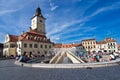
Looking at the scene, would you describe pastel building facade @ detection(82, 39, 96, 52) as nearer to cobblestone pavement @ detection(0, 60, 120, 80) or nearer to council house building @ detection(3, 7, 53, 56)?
council house building @ detection(3, 7, 53, 56)

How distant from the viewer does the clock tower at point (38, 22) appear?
65931 millimetres

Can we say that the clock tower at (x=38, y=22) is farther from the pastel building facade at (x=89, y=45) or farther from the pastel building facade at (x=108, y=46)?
the pastel building facade at (x=108, y=46)

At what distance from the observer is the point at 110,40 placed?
7875cm

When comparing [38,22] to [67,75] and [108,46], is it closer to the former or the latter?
[108,46]

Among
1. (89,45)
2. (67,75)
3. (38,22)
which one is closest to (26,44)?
(38,22)

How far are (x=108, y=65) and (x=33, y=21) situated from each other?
199ft

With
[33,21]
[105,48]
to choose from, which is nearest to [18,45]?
[33,21]

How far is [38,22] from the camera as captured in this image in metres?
66.9

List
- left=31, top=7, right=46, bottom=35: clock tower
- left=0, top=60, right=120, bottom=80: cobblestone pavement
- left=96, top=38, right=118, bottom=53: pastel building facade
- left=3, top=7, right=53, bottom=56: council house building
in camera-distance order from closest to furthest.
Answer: left=0, top=60, right=120, bottom=80: cobblestone pavement
left=3, top=7, right=53, bottom=56: council house building
left=31, top=7, right=46, bottom=35: clock tower
left=96, top=38, right=118, bottom=53: pastel building facade

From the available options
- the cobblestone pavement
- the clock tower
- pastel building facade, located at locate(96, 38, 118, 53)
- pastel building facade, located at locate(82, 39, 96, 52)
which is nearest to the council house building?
the clock tower

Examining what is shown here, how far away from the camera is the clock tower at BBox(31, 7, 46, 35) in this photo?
65931 mm

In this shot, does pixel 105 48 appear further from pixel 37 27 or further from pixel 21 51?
pixel 21 51

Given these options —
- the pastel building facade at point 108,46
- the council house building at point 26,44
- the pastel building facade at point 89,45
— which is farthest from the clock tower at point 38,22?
the pastel building facade at point 108,46

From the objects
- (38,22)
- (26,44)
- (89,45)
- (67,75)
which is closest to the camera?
(67,75)
